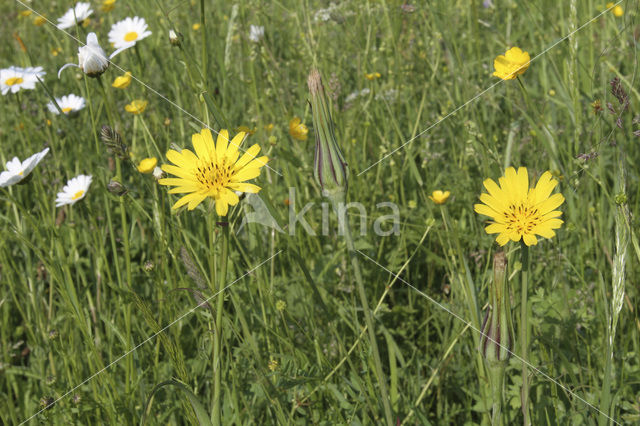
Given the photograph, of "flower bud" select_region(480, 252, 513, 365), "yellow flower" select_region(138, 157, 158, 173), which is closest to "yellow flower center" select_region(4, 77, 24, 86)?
"yellow flower" select_region(138, 157, 158, 173)

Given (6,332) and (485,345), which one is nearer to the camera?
(485,345)

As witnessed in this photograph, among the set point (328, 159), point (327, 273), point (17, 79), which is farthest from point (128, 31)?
point (328, 159)

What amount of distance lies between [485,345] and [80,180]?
1.25 metres

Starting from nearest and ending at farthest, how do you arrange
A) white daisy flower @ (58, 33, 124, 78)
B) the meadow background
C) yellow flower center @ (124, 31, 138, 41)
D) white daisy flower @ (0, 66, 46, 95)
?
1. the meadow background
2. white daisy flower @ (58, 33, 124, 78)
3. white daisy flower @ (0, 66, 46, 95)
4. yellow flower center @ (124, 31, 138, 41)

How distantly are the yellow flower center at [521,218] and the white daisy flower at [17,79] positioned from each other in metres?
1.57

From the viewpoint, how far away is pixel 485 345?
830 millimetres

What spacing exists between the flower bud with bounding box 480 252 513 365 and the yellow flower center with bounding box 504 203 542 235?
0.11 metres

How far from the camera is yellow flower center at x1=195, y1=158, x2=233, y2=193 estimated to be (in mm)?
920

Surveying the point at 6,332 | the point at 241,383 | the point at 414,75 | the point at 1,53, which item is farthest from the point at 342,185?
the point at 1,53

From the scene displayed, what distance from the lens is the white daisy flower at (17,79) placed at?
1.82 metres

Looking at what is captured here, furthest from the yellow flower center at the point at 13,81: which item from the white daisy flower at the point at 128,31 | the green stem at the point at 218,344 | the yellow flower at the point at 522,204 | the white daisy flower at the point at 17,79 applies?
the yellow flower at the point at 522,204

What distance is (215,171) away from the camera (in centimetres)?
94

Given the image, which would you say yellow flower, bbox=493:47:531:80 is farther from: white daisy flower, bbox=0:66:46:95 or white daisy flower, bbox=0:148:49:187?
white daisy flower, bbox=0:66:46:95

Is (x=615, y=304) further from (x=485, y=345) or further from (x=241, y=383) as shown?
(x=241, y=383)
